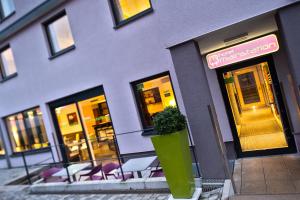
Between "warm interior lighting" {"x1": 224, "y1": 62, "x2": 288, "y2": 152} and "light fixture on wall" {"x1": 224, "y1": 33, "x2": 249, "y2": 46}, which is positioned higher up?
"light fixture on wall" {"x1": 224, "y1": 33, "x2": 249, "y2": 46}

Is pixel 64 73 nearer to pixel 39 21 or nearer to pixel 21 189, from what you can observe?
pixel 39 21

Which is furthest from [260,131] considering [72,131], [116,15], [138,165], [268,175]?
[72,131]

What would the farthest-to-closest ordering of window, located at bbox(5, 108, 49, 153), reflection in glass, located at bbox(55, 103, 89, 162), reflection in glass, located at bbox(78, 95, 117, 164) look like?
window, located at bbox(5, 108, 49, 153)
reflection in glass, located at bbox(55, 103, 89, 162)
reflection in glass, located at bbox(78, 95, 117, 164)

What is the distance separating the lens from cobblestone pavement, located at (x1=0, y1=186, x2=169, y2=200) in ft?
17.9

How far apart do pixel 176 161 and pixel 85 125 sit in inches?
200

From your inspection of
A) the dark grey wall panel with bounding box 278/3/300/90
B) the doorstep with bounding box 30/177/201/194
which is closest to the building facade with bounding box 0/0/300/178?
the dark grey wall panel with bounding box 278/3/300/90

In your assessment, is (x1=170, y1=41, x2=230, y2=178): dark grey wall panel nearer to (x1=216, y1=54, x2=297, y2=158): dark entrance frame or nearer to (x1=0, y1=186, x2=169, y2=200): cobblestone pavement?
(x1=0, y1=186, x2=169, y2=200): cobblestone pavement

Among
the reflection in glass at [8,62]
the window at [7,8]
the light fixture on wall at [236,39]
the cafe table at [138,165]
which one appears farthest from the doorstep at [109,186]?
the window at [7,8]

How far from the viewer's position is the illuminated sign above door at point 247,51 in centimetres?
485

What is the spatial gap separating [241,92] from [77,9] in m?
6.84

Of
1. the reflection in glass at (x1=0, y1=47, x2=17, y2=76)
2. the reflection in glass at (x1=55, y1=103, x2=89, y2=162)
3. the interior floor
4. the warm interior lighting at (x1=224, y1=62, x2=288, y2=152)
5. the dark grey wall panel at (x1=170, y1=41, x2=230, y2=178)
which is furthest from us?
the reflection in glass at (x1=0, y1=47, x2=17, y2=76)

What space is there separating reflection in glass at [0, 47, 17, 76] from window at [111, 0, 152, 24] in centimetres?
544

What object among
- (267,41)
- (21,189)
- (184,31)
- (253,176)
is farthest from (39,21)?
(253,176)

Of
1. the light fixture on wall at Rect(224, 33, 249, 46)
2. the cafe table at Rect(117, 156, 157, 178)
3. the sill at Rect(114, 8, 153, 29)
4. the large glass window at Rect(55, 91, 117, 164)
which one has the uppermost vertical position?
the sill at Rect(114, 8, 153, 29)
